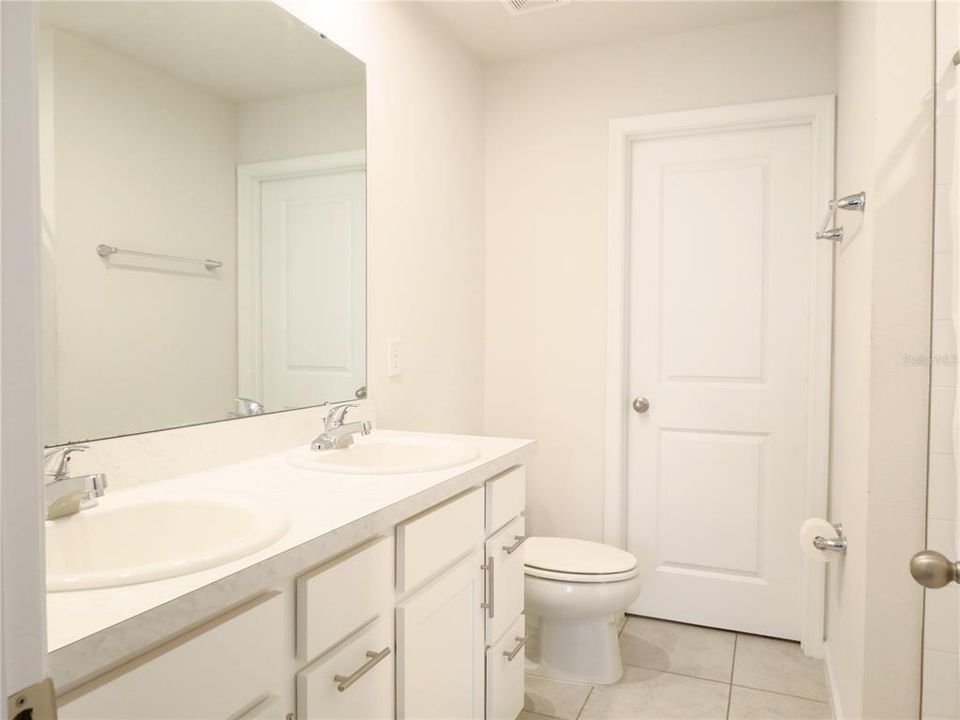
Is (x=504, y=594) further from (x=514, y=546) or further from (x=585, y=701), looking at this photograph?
(x=585, y=701)

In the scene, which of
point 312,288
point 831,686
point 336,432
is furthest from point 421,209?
point 831,686

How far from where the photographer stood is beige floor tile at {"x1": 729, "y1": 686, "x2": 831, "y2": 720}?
2021 millimetres

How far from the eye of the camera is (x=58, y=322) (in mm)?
1153

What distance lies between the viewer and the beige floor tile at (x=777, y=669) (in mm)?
2188

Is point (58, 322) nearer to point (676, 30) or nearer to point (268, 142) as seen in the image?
point (268, 142)

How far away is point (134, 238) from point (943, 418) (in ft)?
5.24

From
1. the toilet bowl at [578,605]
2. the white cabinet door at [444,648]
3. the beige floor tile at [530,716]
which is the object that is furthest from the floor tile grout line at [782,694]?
the white cabinet door at [444,648]

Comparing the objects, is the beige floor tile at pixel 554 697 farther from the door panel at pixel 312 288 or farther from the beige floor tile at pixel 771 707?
the door panel at pixel 312 288

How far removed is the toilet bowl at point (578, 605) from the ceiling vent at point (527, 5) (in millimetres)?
Answer: 1893

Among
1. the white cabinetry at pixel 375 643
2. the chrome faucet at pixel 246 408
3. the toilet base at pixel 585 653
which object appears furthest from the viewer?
the toilet base at pixel 585 653

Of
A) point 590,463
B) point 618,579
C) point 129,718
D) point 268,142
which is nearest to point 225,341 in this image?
point 268,142

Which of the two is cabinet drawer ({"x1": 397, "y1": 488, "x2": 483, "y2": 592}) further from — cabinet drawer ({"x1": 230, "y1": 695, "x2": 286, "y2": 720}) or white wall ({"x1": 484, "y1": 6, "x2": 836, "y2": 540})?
white wall ({"x1": 484, "y1": 6, "x2": 836, "y2": 540})

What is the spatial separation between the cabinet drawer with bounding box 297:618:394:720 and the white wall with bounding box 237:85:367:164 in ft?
3.74

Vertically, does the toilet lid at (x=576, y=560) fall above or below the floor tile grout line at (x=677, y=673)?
above
